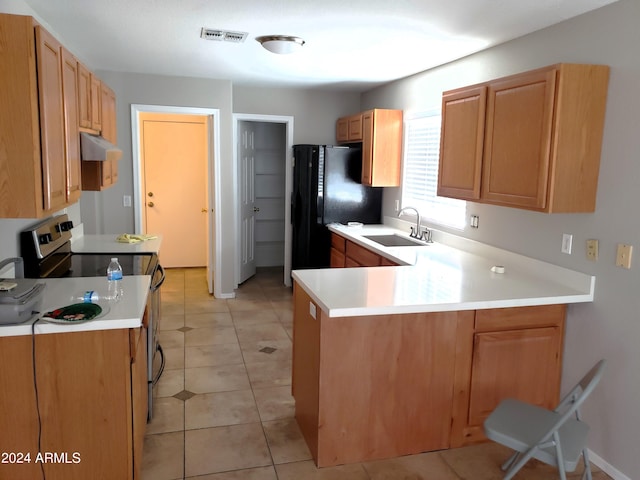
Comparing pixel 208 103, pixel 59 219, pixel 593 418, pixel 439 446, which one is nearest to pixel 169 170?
pixel 208 103

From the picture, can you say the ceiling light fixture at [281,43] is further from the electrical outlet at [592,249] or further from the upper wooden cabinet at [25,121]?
the electrical outlet at [592,249]

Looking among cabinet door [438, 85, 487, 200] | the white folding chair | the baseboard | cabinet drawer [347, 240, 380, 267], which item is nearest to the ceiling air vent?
cabinet door [438, 85, 487, 200]

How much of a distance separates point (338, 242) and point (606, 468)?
3095mm

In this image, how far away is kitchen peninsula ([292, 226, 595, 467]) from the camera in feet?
8.07

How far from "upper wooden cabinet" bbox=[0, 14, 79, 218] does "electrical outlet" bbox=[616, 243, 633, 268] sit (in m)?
2.68

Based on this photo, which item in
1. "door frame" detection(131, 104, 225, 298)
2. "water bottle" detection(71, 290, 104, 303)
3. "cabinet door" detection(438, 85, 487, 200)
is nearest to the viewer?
"water bottle" detection(71, 290, 104, 303)

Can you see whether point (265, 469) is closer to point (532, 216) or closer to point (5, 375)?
point (5, 375)

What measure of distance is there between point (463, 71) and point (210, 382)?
2974mm

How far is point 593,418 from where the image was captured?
2672 millimetres

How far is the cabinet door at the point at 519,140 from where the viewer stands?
8.27 feet

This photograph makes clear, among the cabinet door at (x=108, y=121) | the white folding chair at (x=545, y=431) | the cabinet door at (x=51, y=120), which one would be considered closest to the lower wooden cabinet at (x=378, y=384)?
the white folding chair at (x=545, y=431)

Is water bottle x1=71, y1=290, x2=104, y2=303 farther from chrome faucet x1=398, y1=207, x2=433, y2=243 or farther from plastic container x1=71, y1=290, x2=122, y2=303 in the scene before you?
chrome faucet x1=398, y1=207, x2=433, y2=243

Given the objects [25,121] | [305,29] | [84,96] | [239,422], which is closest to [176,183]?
[84,96]

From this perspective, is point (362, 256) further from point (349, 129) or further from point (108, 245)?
point (108, 245)
